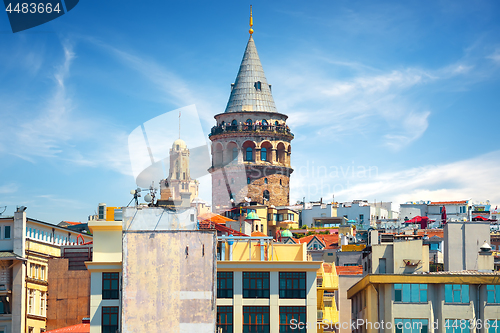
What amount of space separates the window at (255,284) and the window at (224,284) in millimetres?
607

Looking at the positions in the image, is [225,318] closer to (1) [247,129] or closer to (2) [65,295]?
(2) [65,295]

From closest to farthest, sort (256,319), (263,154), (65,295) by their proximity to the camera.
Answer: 1. (256,319)
2. (65,295)
3. (263,154)

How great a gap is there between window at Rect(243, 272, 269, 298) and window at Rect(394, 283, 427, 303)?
218 inches

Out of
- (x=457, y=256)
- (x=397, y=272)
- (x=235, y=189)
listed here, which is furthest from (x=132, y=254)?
(x=235, y=189)

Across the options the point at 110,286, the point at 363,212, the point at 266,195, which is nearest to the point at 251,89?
the point at 266,195

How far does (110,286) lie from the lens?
4075cm

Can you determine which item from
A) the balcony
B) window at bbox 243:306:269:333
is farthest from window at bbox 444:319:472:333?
the balcony

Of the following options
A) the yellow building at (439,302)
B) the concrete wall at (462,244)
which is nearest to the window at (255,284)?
the yellow building at (439,302)

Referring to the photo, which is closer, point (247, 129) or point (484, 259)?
point (484, 259)

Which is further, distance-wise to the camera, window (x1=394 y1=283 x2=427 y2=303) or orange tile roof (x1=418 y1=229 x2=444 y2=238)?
orange tile roof (x1=418 y1=229 x2=444 y2=238)

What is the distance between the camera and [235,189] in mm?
108250

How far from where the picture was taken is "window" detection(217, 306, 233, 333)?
40188 mm

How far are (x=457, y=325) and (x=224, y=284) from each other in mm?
9972

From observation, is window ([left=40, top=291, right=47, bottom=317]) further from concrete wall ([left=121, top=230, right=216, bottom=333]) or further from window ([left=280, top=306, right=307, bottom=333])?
window ([left=280, top=306, right=307, bottom=333])
